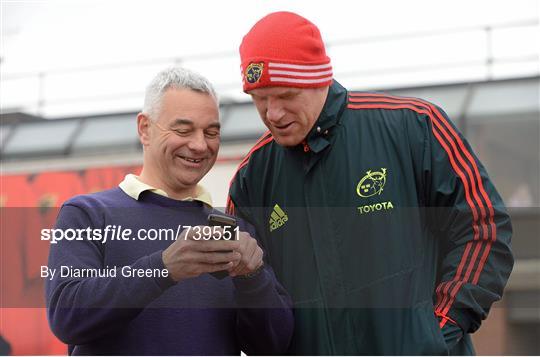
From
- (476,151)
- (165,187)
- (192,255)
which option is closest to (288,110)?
(165,187)

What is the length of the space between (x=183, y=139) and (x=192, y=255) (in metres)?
0.41

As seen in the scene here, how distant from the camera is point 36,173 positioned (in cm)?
804

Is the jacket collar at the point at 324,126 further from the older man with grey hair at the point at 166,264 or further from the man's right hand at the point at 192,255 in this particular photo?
the man's right hand at the point at 192,255

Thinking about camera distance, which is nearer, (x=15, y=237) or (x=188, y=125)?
(x=188, y=125)

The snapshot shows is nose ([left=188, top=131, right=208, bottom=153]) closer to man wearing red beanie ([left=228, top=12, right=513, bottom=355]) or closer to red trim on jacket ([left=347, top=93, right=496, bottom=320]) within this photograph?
man wearing red beanie ([left=228, top=12, right=513, bottom=355])

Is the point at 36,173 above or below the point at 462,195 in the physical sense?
above

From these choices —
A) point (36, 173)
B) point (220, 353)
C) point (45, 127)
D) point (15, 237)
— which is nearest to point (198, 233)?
point (220, 353)

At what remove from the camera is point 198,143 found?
237 centimetres

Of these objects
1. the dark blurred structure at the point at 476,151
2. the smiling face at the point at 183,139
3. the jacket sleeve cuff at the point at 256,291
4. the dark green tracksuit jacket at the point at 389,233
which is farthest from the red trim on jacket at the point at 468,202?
the dark blurred structure at the point at 476,151

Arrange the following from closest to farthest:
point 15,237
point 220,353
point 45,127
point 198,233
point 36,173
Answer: point 198,233
point 220,353
point 15,237
point 36,173
point 45,127

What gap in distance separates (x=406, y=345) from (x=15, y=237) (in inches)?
217

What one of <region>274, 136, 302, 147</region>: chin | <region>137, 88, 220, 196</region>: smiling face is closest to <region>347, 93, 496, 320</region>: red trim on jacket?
<region>274, 136, 302, 147</region>: chin

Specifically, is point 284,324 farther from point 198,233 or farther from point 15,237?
point 15,237

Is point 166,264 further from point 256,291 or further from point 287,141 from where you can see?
point 287,141
